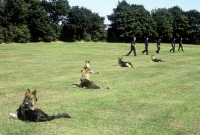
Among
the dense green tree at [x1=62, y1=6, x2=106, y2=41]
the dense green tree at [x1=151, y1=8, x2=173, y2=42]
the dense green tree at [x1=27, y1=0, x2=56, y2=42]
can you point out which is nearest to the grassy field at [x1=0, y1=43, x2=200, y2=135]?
the dense green tree at [x1=27, y1=0, x2=56, y2=42]

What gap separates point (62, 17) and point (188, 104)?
323 feet

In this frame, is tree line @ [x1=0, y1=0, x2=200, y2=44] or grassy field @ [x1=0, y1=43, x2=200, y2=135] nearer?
grassy field @ [x1=0, y1=43, x2=200, y2=135]

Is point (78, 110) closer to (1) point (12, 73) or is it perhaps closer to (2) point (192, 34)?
(1) point (12, 73)

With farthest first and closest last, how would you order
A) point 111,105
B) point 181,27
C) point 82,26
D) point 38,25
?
point 82,26 < point 181,27 < point 38,25 < point 111,105

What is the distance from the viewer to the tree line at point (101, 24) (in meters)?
95.2

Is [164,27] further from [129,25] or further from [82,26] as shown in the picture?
[82,26]

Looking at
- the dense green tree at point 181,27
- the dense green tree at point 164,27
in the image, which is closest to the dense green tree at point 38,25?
the dense green tree at point 164,27

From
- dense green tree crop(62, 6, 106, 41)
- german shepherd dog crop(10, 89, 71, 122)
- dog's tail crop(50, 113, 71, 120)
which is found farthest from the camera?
dense green tree crop(62, 6, 106, 41)

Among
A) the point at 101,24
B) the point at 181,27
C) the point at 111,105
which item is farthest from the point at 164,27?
the point at 111,105

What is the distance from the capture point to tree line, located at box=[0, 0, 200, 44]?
95250 millimetres

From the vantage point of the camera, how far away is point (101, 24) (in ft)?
372

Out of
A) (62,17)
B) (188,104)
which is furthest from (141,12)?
(188,104)

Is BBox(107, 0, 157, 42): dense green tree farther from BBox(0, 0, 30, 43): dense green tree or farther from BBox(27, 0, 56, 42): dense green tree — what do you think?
BBox(0, 0, 30, 43): dense green tree

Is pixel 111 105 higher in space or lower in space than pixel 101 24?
lower
